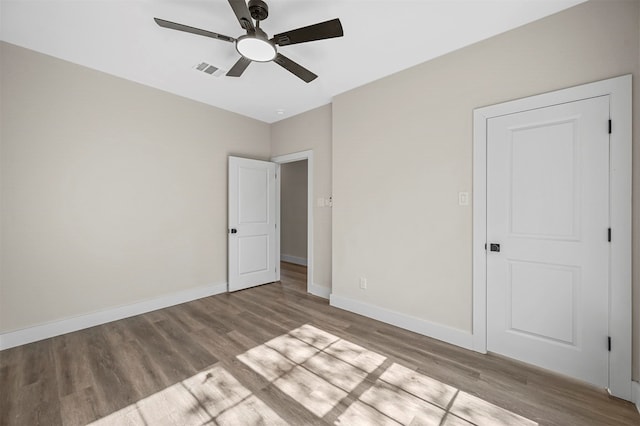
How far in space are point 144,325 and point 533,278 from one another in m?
3.99

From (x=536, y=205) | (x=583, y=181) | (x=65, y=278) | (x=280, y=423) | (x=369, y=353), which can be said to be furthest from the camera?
(x=65, y=278)

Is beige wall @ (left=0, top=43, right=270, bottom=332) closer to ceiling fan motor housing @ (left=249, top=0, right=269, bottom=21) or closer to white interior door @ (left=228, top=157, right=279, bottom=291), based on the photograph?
white interior door @ (left=228, top=157, right=279, bottom=291)

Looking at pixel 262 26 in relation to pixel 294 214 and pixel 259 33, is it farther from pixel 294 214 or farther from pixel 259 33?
pixel 294 214

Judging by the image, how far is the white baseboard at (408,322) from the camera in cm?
256

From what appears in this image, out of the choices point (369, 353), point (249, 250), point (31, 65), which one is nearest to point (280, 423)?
point (369, 353)

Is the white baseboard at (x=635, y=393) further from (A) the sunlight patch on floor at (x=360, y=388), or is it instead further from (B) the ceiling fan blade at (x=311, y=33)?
(B) the ceiling fan blade at (x=311, y=33)

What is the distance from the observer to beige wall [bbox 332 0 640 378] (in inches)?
78.0

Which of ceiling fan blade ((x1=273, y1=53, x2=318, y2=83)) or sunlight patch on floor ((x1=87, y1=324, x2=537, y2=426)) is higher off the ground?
ceiling fan blade ((x1=273, y1=53, x2=318, y2=83))

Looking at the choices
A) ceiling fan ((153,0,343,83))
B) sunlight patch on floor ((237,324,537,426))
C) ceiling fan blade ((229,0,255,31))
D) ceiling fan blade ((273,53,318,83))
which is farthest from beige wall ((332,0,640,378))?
ceiling fan blade ((229,0,255,31))

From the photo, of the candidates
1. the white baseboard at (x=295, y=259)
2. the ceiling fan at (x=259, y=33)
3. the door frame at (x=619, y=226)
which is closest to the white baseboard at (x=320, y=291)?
the white baseboard at (x=295, y=259)

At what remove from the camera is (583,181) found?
1982mm

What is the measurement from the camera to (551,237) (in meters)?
2.13

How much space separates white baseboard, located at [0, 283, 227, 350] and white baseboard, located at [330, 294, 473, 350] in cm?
204

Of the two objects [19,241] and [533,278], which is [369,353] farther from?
[19,241]
